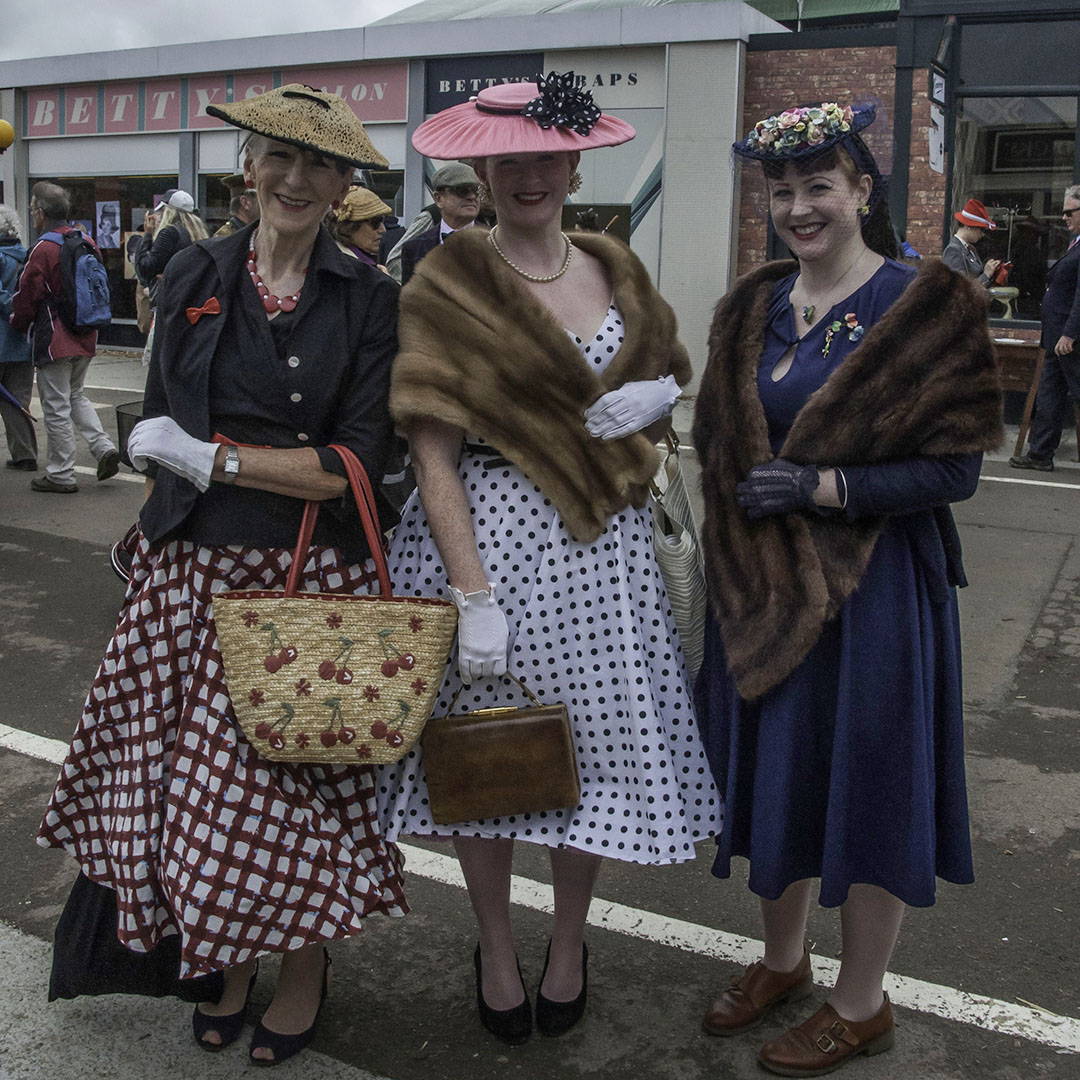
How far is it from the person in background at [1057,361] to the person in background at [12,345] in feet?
24.1

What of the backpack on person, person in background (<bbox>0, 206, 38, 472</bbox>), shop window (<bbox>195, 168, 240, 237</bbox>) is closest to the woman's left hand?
the backpack on person

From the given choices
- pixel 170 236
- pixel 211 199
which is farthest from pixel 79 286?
pixel 211 199

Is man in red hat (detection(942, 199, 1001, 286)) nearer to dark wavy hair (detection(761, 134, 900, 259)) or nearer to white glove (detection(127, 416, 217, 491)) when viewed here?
dark wavy hair (detection(761, 134, 900, 259))

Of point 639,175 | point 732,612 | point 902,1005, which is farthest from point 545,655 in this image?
point 639,175

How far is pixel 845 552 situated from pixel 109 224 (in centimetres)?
1867

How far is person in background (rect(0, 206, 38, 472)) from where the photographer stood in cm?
859

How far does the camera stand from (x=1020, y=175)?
13.5 meters

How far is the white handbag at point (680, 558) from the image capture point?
271 centimetres

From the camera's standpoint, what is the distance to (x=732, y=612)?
8.57 feet

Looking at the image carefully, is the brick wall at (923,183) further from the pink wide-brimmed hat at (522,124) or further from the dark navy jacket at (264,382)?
the dark navy jacket at (264,382)

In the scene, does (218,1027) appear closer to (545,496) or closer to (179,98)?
(545,496)

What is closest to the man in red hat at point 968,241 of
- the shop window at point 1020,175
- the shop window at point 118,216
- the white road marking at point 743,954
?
the shop window at point 1020,175

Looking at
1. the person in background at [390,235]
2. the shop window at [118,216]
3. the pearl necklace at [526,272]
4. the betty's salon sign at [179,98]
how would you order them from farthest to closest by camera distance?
the shop window at [118,216]
the betty's salon sign at [179,98]
the person in background at [390,235]
the pearl necklace at [526,272]

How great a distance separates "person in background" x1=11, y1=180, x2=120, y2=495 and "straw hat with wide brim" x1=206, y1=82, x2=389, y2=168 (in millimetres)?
6255
